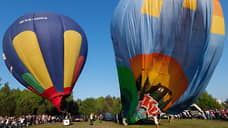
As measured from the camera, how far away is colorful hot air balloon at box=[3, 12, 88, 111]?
1592 cm

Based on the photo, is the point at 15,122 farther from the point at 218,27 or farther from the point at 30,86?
the point at 218,27

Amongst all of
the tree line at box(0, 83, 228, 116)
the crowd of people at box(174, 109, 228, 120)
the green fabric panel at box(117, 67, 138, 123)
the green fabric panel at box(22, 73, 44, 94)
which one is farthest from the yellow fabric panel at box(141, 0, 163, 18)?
the tree line at box(0, 83, 228, 116)

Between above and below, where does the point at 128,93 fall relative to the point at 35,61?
below

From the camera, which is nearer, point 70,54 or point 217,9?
point 217,9

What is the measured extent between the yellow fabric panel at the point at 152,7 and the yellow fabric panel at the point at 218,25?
10.5 feet

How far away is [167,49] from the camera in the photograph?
10.8 m

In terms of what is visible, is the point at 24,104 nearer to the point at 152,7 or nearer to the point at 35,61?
the point at 35,61

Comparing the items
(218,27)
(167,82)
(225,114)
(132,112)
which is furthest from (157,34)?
(225,114)

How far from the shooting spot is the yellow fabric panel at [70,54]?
16641 mm

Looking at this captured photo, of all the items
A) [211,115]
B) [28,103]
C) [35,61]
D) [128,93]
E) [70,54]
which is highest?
[70,54]

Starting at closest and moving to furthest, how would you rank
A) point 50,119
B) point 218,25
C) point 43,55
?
point 218,25 → point 43,55 → point 50,119

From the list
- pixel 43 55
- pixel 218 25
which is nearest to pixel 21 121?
pixel 43 55

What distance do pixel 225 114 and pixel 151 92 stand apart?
385 inches

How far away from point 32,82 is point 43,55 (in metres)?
2.53
